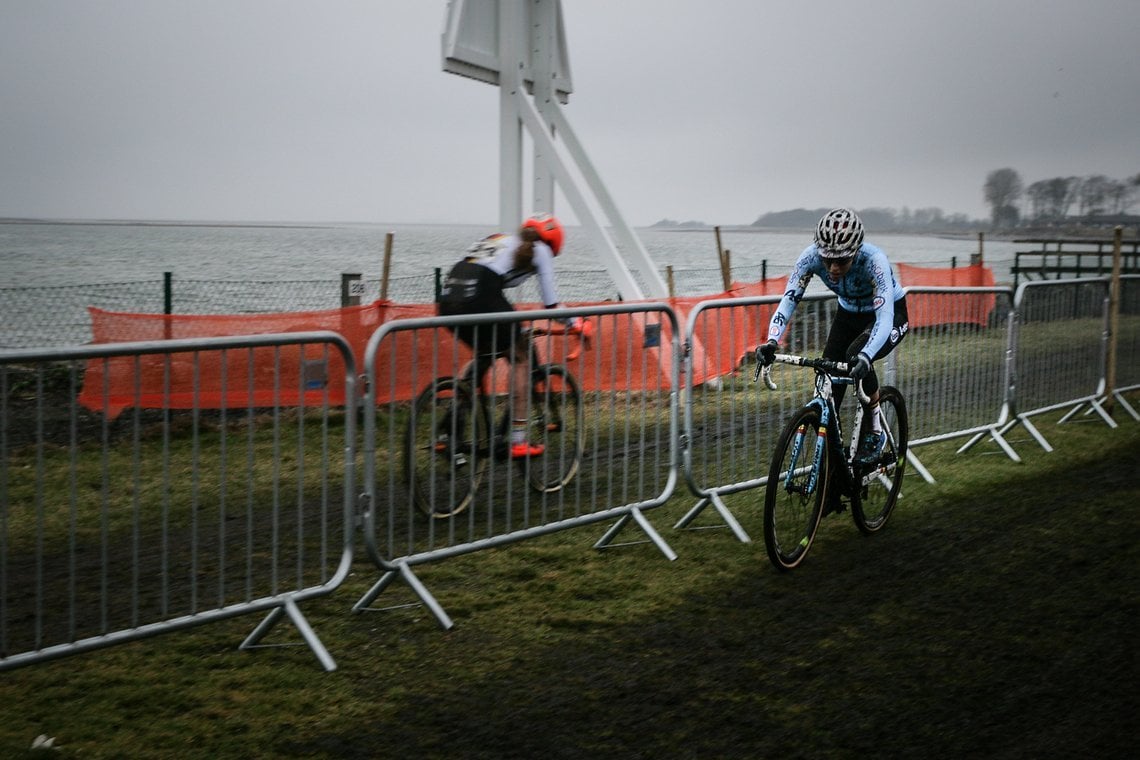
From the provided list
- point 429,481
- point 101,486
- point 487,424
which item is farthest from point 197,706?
point 487,424

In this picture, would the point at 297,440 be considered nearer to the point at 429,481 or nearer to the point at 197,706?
the point at 429,481

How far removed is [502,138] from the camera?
1562cm

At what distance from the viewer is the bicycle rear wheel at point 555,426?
22.6ft

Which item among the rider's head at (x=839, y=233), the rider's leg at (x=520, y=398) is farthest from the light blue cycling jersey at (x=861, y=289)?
the rider's leg at (x=520, y=398)

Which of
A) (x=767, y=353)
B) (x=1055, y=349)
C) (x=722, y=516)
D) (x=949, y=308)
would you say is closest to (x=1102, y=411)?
(x=1055, y=349)

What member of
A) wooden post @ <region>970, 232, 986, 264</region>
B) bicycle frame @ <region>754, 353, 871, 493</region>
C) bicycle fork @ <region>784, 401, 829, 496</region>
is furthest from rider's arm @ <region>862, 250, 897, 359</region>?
wooden post @ <region>970, 232, 986, 264</region>

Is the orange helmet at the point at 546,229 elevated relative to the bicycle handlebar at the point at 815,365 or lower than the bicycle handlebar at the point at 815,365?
elevated

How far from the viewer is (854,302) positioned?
24.7 ft

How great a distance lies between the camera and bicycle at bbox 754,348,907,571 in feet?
20.7

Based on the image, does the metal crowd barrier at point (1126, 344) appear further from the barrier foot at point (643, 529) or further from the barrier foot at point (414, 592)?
the barrier foot at point (414, 592)

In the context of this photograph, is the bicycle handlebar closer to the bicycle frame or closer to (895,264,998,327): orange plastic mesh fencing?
the bicycle frame

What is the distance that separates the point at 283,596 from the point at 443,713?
1096 millimetres

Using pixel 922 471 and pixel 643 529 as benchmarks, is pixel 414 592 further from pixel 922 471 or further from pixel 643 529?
pixel 922 471

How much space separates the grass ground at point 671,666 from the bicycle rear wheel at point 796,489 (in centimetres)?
20
